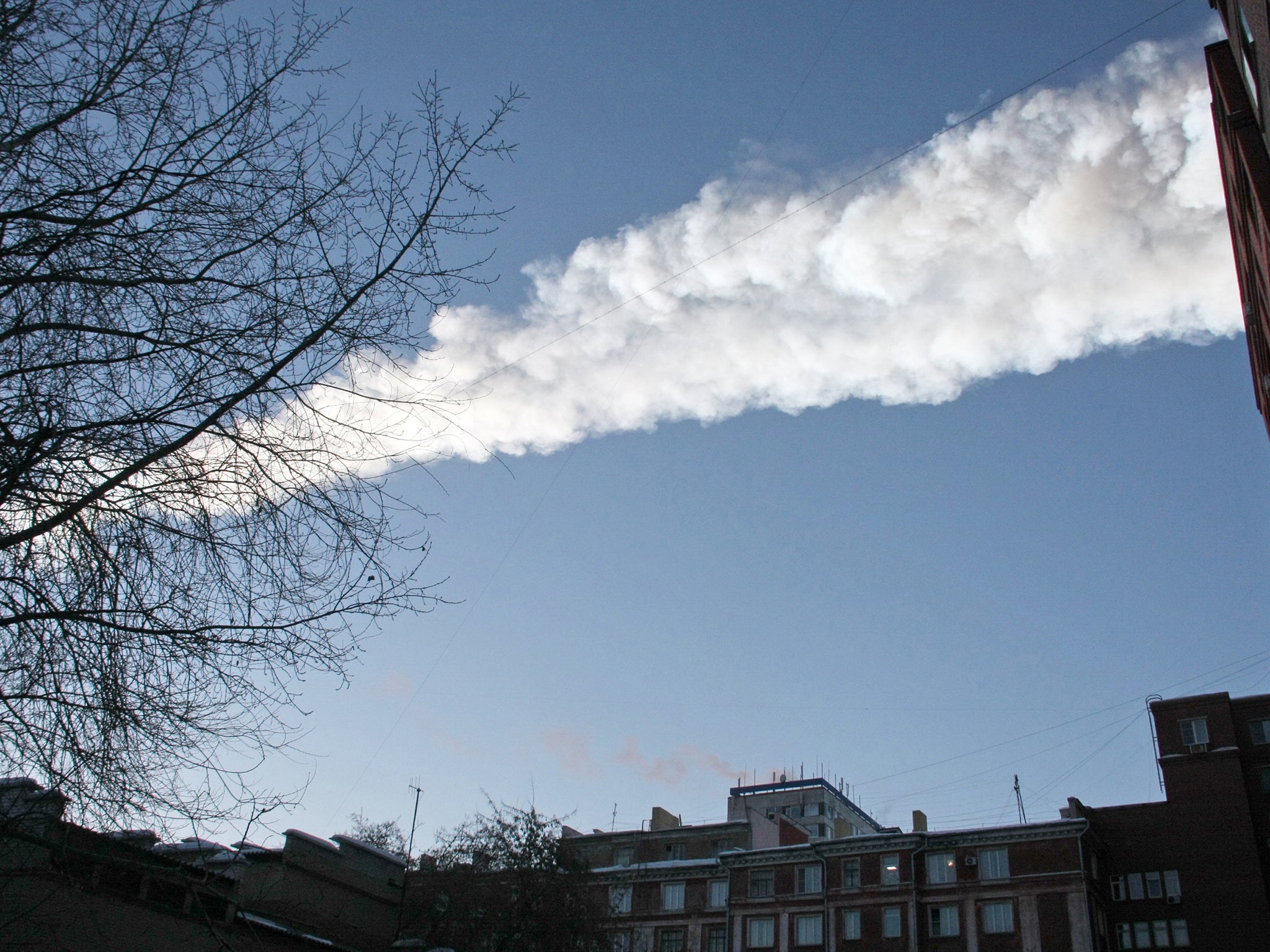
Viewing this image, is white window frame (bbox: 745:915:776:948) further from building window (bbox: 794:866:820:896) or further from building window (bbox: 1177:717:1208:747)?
Result: building window (bbox: 1177:717:1208:747)

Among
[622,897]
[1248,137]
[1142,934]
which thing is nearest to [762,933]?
[622,897]

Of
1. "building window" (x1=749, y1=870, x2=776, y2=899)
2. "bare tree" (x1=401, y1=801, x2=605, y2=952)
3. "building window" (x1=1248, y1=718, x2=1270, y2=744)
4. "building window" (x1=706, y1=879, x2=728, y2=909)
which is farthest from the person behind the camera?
"building window" (x1=706, y1=879, x2=728, y2=909)

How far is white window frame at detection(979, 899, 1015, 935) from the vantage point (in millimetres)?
42812

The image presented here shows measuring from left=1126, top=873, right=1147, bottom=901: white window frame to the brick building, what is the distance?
29.2m

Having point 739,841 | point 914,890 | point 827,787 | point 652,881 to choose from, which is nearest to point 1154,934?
point 914,890

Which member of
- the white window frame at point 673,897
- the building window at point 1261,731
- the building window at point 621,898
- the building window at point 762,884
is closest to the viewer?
the building window at point 621,898

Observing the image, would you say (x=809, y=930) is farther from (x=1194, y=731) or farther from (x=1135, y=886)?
(x=1194, y=731)

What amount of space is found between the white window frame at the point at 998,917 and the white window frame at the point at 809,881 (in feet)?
25.2

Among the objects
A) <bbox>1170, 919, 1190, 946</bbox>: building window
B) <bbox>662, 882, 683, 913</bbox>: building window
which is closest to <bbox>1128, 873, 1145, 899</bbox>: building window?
<bbox>1170, 919, 1190, 946</bbox>: building window

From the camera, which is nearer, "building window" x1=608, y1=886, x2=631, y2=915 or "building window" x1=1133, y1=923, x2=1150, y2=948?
"building window" x1=1133, y1=923, x2=1150, y2=948

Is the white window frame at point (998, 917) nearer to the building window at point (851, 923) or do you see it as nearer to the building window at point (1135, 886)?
the building window at point (851, 923)

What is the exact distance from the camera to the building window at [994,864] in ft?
145

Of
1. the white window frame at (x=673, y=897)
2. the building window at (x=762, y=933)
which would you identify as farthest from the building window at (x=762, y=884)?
the white window frame at (x=673, y=897)

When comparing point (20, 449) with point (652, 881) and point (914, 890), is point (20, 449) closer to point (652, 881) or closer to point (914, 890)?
point (914, 890)
